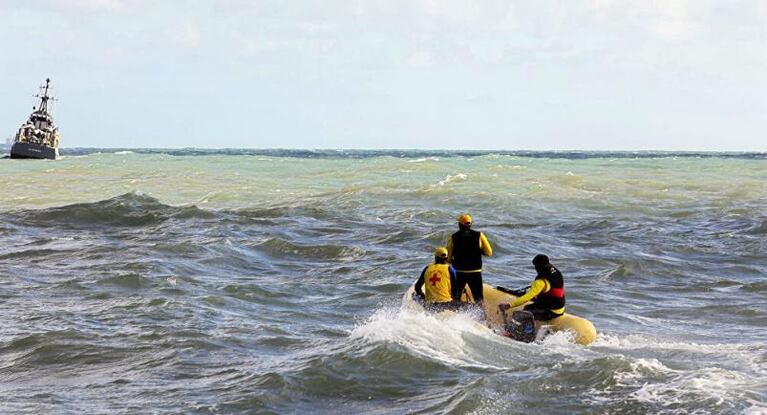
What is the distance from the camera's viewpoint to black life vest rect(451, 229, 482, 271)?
15.4 meters

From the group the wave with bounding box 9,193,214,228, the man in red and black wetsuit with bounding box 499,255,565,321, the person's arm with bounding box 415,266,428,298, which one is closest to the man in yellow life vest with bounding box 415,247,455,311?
the person's arm with bounding box 415,266,428,298

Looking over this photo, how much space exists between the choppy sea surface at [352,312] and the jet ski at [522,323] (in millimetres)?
247

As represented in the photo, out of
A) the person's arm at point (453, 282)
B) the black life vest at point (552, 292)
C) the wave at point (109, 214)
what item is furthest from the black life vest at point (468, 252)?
the wave at point (109, 214)

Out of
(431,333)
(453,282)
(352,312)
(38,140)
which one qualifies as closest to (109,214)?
(352,312)

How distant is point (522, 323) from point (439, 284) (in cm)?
126

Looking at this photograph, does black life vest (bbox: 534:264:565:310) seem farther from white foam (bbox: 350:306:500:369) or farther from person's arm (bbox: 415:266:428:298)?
person's arm (bbox: 415:266:428:298)

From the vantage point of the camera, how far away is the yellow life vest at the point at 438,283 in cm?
1494

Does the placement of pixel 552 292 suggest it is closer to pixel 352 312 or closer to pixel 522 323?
pixel 522 323

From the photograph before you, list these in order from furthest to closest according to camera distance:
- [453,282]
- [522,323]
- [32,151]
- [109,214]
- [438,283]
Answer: [32,151]
[109,214]
[453,282]
[438,283]
[522,323]

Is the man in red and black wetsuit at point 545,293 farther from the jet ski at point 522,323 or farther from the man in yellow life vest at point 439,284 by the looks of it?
the man in yellow life vest at point 439,284

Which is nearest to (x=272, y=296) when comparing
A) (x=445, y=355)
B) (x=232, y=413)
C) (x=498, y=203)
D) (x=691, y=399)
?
(x=445, y=355)

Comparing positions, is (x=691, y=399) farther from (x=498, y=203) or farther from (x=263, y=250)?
(x=498, y=203)

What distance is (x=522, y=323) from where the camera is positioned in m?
14.6

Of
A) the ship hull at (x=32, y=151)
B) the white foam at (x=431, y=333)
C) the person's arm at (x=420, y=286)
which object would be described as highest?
the person's arm at (x=420, y=286)
